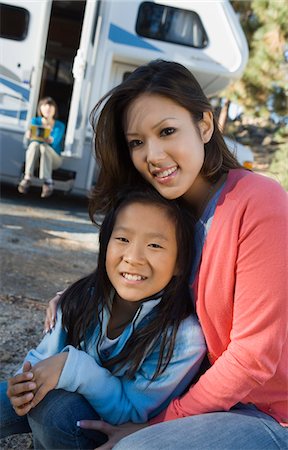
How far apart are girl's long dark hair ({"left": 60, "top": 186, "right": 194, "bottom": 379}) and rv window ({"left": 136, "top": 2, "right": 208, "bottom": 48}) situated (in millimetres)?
4370

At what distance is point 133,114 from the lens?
4.94 ft

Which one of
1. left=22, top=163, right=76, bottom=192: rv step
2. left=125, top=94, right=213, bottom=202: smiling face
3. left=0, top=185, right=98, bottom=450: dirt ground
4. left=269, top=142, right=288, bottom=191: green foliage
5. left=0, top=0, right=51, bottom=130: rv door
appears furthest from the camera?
left=269, top=142, right=288, bottom=191: green foliage

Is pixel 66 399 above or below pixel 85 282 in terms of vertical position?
below

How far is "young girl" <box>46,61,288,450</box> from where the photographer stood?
126cm

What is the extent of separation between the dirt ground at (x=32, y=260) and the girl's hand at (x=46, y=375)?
1.53 ft

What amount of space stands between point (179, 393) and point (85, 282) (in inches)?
18.4

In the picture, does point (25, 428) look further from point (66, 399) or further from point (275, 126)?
point (275, 126)

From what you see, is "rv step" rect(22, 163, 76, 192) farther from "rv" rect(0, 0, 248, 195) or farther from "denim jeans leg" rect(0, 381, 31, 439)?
"denim jeans leg" rect(0, 381, 31, 439)

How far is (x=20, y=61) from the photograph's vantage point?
17.1ft

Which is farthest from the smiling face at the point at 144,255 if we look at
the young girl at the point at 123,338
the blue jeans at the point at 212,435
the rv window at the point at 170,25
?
the rv window at the point at 170,25

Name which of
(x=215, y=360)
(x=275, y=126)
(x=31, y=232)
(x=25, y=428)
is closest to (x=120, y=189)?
(x=215, y=360)

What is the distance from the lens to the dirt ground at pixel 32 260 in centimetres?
236

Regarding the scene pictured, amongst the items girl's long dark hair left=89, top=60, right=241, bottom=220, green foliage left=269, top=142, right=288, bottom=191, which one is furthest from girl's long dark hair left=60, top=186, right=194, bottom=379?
green foliage left=269, top=142, right=288, bottom=191

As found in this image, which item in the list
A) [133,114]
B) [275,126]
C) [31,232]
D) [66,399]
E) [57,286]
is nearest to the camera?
[66,399]
